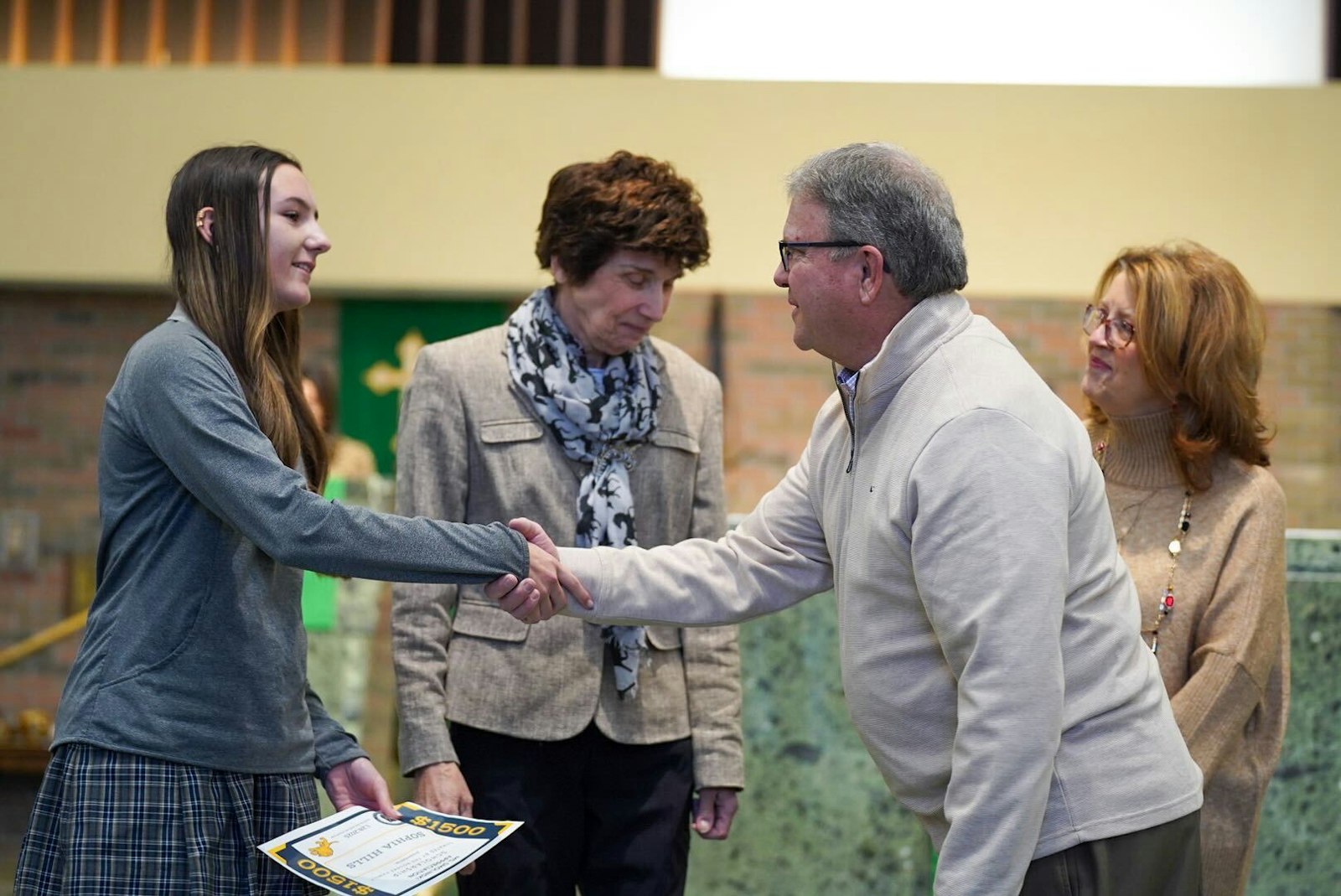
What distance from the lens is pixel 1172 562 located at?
7.71 ft

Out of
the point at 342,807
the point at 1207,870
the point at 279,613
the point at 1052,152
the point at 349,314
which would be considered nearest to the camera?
the point at 279,613

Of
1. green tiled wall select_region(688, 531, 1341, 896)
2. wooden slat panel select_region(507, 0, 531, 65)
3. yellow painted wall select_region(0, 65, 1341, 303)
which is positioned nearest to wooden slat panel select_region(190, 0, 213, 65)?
yellow painted wall select_region(0, 65, 1341, 303)

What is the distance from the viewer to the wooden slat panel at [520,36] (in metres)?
6.30

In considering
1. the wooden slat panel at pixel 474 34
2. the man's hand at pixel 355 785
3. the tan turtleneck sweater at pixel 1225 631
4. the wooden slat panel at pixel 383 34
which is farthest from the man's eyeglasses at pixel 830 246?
the wooden slat panel at pixel 383 34

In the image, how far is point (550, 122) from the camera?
6113 mm

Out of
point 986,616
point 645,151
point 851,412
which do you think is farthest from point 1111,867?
point 645,151

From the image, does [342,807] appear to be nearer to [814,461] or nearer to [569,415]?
[569,415]

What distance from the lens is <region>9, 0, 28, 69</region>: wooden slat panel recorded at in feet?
21.5

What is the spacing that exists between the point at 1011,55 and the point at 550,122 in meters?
1.97

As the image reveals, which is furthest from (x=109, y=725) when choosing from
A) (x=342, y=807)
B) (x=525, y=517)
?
(x=525, y=517)

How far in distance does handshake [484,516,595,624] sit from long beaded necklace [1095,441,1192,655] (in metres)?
0.85

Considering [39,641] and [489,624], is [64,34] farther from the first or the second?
[489,624]

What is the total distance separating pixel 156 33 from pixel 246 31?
41 centimetres

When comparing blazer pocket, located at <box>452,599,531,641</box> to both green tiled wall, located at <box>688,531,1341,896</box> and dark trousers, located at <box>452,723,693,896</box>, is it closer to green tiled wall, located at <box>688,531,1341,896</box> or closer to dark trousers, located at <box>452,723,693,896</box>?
dark trousers, located at <box>452,723,693,896</box>
